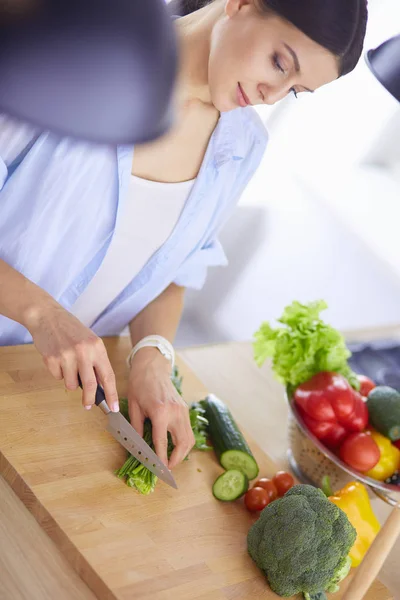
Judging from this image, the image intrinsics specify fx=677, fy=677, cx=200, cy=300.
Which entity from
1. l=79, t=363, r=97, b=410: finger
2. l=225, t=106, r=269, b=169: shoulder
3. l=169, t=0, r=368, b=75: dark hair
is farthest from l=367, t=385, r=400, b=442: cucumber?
l=169, t=0, r=368, b=75: dark hair

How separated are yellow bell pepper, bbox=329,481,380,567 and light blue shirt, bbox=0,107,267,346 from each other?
1.67ft

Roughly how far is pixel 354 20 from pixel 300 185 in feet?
9.02

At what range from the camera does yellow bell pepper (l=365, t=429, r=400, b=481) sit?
3.88 ft

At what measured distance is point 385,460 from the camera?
1.19m

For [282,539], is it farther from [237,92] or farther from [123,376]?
[237,92]

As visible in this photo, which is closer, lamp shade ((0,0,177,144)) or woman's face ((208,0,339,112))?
lamp shade ((0,0,177,144))

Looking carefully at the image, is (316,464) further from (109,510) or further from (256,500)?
(109,510)

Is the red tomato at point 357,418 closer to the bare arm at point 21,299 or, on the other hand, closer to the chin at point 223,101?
the bare arm at point 21,299

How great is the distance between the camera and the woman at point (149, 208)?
1.83 feet

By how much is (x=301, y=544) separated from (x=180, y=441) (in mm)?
248

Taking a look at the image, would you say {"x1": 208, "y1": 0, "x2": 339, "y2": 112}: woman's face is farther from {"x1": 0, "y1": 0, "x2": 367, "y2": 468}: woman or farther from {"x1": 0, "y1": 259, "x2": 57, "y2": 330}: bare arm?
{"x1": 0, "y1": 259, "x2": 57, "y2": 330}: bare arm

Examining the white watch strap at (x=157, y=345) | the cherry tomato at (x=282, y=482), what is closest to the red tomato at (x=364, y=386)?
the cherry tomato at (x=282, y=482)

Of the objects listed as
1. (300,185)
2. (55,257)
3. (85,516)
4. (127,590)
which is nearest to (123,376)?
(55,257)

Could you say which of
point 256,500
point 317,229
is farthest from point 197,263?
point 317,229
